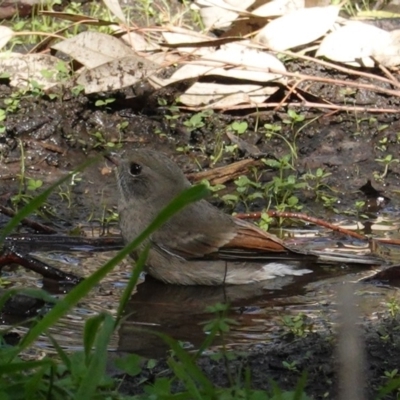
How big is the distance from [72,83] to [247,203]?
79.1 inches

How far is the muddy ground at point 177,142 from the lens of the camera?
8031mm

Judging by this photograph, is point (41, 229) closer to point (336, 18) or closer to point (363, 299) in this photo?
point (363, 299)

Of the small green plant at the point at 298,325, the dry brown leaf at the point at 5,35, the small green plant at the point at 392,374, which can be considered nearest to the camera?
the small green plant at the point at 392,374

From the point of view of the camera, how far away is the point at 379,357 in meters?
4.77

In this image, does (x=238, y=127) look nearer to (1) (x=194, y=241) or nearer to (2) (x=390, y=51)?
(2) (x=390, y=51)

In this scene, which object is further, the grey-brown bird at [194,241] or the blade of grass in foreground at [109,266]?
the grey-brown bird at [194,241]

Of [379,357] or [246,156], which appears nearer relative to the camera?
[379,357]

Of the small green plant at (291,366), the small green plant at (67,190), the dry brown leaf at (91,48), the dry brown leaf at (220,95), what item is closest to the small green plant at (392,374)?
the small green plant at (291,366)

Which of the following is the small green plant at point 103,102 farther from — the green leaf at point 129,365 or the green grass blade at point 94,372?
the green grass blade at point 94,372

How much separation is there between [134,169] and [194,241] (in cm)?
70

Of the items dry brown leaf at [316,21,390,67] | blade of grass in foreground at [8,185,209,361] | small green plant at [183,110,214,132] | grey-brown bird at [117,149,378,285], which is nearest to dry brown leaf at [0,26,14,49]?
small green plant at [183,110,214,132]

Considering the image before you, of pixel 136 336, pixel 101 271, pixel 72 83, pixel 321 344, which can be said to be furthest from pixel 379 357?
pixel 72 83

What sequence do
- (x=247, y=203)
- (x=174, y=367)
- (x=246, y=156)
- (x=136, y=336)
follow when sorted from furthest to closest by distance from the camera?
1. (x=246, y=156)
2. (x=247, y=203)
3. (x=136, y=336)
4. (x=174, y=367)

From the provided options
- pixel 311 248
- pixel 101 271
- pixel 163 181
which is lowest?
pixel 311 248
